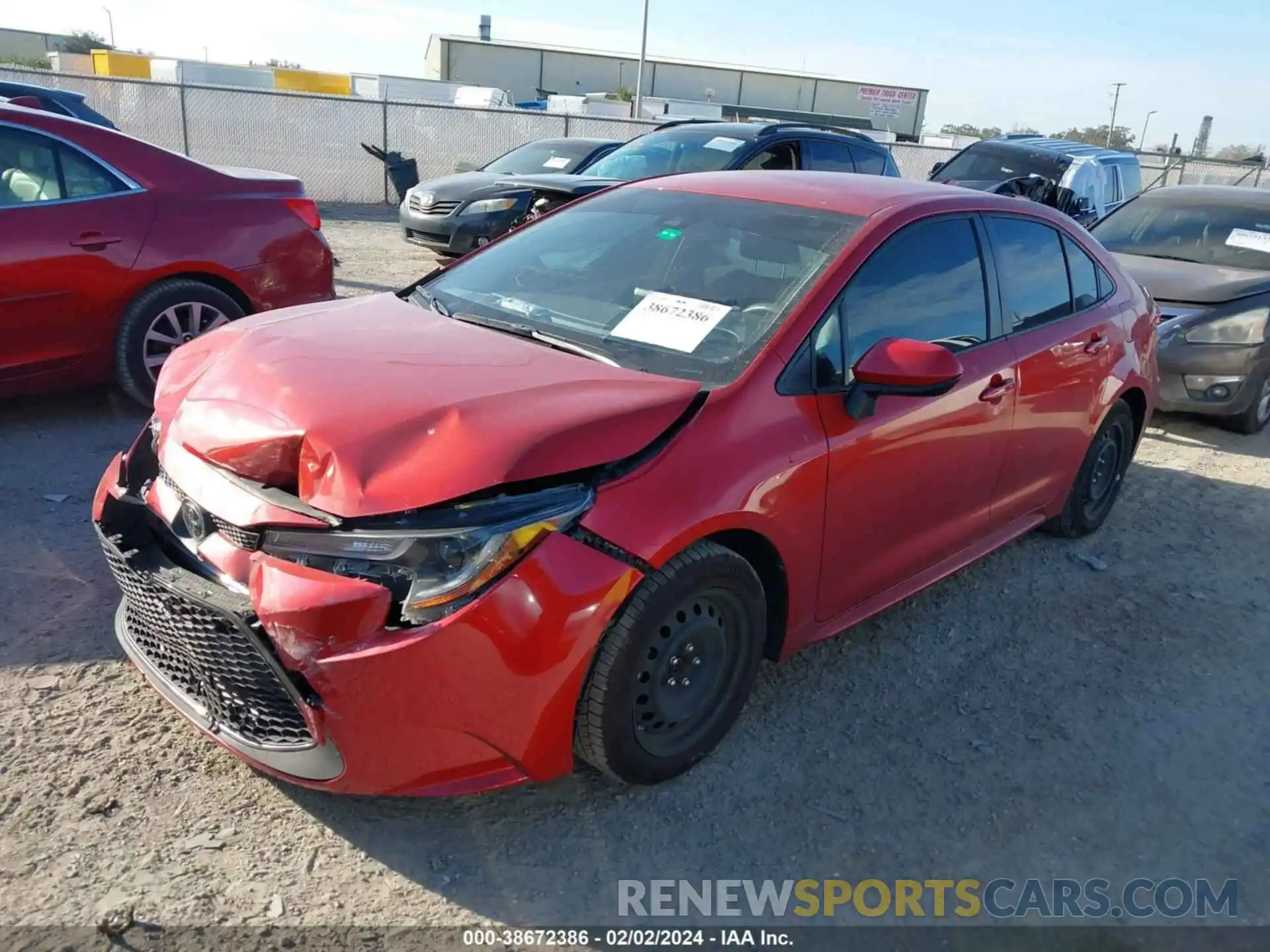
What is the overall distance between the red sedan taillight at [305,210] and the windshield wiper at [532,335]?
293 cm

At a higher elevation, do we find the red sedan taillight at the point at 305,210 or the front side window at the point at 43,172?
the front side window at the point at 43,172

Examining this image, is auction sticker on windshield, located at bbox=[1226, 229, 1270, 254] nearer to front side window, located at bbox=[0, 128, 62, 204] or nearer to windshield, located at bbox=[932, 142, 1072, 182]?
windshield, located at bbox=[932, 142, 1072, 182]

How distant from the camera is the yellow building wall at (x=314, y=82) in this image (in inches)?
1491

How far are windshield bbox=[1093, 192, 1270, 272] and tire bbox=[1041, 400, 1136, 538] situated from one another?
10.7 ft

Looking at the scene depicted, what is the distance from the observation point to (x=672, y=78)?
2468 inches

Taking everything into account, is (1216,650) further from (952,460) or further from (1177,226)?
(1177,226)

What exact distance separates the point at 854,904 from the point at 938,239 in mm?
2293

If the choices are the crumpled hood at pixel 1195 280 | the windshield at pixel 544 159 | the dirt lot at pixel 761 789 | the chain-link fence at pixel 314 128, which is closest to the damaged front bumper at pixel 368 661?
the dirt lot at pixel 761 789

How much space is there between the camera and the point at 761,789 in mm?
2938

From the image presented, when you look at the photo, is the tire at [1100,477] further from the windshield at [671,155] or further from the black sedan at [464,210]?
the black sedan at [464,210]

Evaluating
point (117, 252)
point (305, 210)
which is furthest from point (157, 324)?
point (305, 210)

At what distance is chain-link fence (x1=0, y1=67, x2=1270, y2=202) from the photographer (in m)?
16.0

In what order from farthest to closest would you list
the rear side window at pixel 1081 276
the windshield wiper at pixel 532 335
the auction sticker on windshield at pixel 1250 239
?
the auction sticker on windshield at pixel 1250 239 → the rear side window at pixel 1081 276 → the windshield wiper at pixel 532 335

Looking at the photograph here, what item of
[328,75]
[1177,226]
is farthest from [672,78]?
[1177,226]
